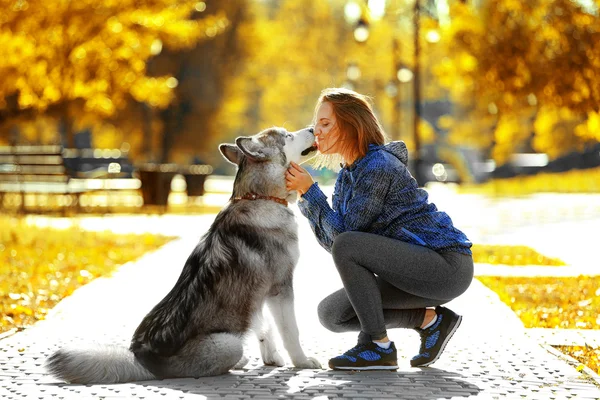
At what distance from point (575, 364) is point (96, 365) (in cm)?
310

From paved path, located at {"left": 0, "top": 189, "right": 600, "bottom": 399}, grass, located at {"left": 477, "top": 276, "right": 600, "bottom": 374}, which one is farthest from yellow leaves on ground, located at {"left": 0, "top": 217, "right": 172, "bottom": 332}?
grass, located at {"left": 477, "top": 276, "right": 600, "bottom": 374}

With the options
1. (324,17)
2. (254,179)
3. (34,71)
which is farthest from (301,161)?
(324,17)

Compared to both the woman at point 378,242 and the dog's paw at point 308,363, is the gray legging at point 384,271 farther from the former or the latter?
the dog's paw at point 308,363

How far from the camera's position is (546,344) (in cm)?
724

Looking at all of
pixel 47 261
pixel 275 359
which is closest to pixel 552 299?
pixel 275 359

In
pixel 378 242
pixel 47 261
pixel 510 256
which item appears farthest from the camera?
pixel 510 256

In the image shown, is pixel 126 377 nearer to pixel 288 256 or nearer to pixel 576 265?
pixel 288 256

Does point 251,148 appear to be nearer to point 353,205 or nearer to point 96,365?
point 353,205

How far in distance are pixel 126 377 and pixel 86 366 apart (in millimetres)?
246

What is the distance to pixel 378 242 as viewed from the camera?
6047mm

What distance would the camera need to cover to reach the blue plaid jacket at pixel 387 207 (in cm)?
605

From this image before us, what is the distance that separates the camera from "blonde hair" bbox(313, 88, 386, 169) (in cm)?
621

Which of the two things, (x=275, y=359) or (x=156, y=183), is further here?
(x=156, y=183)

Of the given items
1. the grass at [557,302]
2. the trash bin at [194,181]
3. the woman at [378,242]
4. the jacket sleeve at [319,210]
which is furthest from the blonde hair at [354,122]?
the trash bin at [194,181]
